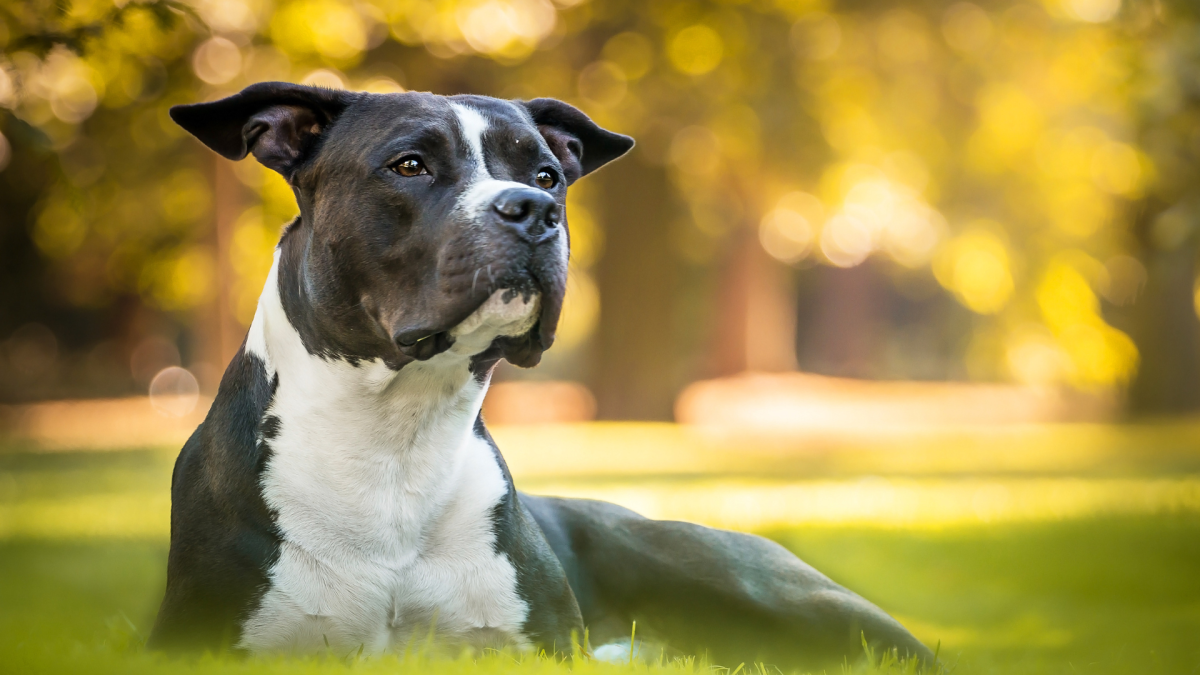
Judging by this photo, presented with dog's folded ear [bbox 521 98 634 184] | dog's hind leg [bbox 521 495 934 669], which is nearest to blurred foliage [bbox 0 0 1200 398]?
dog's folded ear [bbox 521 98 634 184]

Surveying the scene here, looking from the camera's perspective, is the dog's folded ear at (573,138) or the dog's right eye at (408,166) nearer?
the dog's right eye at (408,166)

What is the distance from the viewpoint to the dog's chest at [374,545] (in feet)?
11.6

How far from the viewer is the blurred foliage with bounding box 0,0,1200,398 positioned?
15156mm

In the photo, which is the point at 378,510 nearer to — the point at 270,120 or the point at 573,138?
the point at 270,120

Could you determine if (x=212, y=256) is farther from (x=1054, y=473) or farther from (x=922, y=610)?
(x=922, y=610)

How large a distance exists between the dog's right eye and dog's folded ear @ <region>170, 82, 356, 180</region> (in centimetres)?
47

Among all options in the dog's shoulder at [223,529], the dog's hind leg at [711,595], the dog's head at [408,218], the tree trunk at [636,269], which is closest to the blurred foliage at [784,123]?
the tree trunk at [636,269]

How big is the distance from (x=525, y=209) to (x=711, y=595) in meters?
1.79

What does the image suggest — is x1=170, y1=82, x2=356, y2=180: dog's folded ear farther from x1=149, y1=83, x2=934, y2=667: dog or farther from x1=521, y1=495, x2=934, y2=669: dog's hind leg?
x1=521, y1=495, x2=934, y2=669: dog's hind leg

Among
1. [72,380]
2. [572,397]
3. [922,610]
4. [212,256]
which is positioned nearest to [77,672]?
[922,610]

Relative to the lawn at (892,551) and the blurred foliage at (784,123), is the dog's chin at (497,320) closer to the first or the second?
the lawn at (892,551)

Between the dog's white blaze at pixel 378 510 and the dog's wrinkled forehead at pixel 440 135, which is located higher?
the dog's wrinkled forehead at pixel 440 135

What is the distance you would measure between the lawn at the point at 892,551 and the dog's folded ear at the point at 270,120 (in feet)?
5.72

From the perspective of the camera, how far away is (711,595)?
14.1 feet
